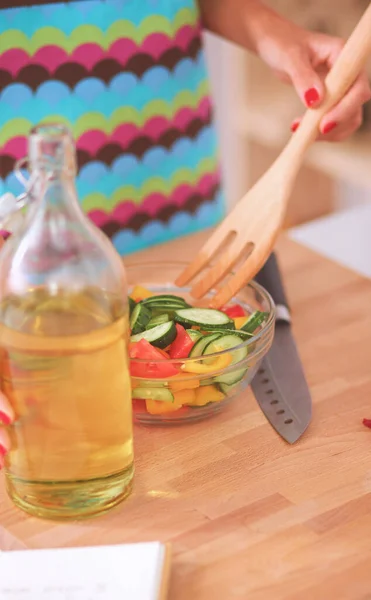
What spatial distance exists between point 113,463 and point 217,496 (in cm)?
12

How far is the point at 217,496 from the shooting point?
838 millimetres

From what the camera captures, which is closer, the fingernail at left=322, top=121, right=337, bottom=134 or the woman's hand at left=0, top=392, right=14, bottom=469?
the woman's hand at left=0, top=392, right=14, bottom=469

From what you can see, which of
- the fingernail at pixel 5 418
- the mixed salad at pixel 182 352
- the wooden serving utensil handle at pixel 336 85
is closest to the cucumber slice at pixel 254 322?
the mixed salad at pixel 182 352

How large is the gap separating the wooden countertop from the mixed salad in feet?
0.16

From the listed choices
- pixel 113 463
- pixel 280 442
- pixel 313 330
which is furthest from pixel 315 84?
pixel 113 463

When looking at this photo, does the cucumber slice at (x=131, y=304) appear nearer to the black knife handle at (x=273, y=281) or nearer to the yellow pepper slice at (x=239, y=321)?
the yellow pepper slice at (x=239, y=321)

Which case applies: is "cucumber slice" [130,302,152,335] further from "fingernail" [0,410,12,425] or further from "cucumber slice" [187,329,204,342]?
"fingernail" [0,410,12,425]

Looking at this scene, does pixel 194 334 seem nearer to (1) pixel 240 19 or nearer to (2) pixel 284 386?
(2) pixel 284 386

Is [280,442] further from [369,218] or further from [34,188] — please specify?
[369,218]

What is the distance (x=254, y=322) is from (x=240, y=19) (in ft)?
2.10

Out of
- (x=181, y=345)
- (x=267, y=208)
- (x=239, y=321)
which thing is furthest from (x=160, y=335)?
(x=267, y=208)

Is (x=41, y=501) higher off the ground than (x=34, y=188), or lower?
lower

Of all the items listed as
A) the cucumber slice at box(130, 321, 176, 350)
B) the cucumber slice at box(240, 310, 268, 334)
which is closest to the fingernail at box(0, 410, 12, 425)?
the cucumber slice at box(130, 321, 176, 350)

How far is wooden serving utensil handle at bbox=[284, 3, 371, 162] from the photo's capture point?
3.44 ft
